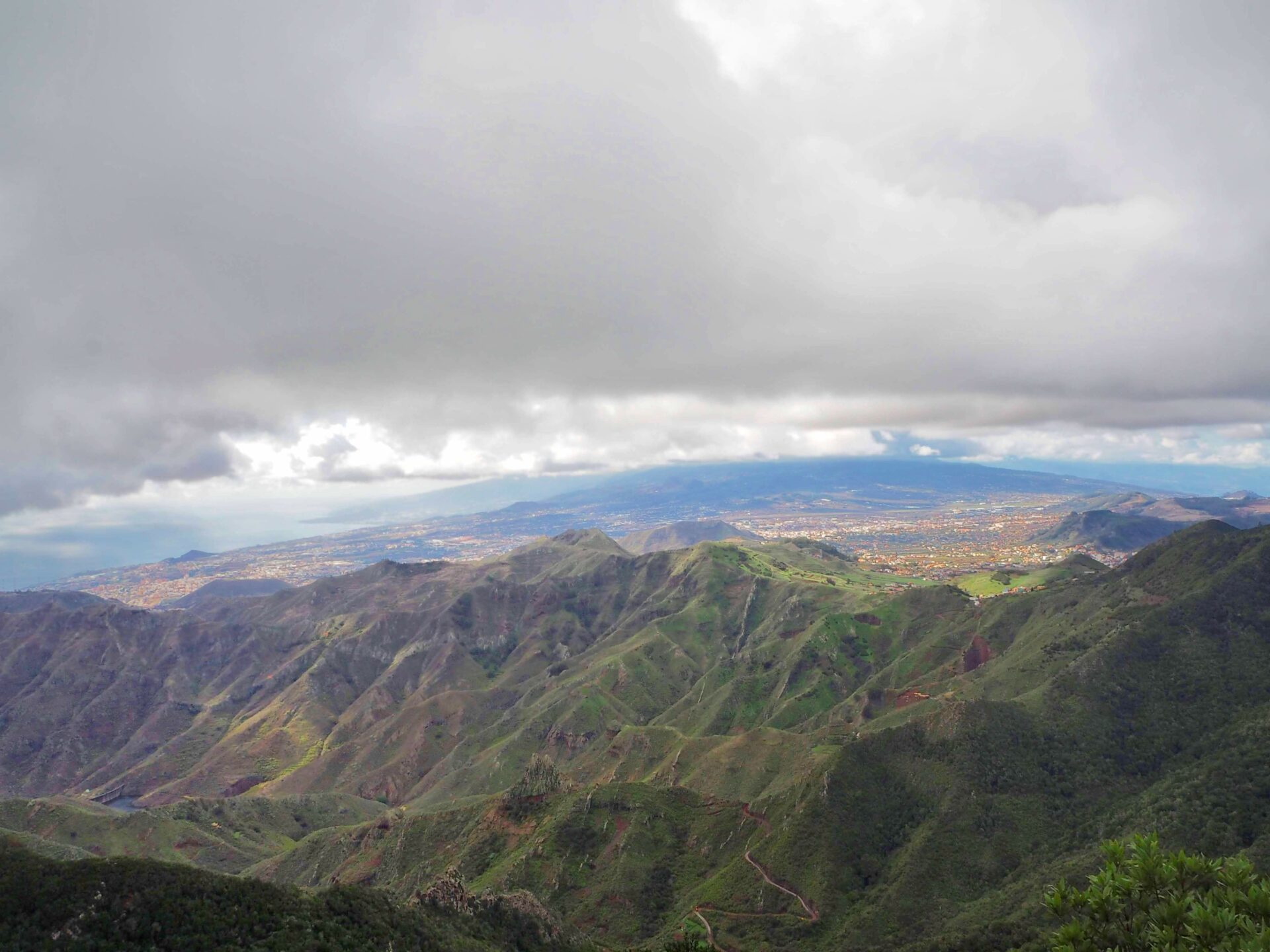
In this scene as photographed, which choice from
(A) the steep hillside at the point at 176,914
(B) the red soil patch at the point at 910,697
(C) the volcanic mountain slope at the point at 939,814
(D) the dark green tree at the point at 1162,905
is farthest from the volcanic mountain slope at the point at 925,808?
(D) the dark green tree at the point at 1162,905

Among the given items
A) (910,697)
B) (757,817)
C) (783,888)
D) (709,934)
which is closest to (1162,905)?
(709,934)

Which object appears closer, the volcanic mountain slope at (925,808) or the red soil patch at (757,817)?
the volcanic mountain slope at (925,808)

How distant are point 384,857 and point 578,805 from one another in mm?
42957

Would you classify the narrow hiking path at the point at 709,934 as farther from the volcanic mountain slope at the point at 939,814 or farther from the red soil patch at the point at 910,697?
the red soil patch at the point at 910,697

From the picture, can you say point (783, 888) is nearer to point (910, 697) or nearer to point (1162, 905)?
point (910, 697)

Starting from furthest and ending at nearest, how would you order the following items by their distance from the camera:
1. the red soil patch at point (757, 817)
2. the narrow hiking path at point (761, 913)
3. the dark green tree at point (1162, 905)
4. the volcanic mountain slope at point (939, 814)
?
the red soil patch at point (757, 817), the narrow hiking path at point (761, 913), the volcanic mountain slope at point (939, 814), the dark green tree at point (1162, 905)

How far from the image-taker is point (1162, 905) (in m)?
30.5

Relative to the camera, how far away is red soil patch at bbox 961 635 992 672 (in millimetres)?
184375

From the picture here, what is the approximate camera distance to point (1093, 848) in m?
97.9

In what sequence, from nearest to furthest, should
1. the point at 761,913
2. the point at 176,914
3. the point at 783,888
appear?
the point at 176,914 < the point at 761,913 < the point at 783,888

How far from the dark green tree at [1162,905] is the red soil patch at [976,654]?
164120 mm

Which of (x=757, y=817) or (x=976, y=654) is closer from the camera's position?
(x=757, y=817)

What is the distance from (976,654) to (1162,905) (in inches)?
6962

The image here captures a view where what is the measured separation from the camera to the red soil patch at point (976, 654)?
18438 centimetres
